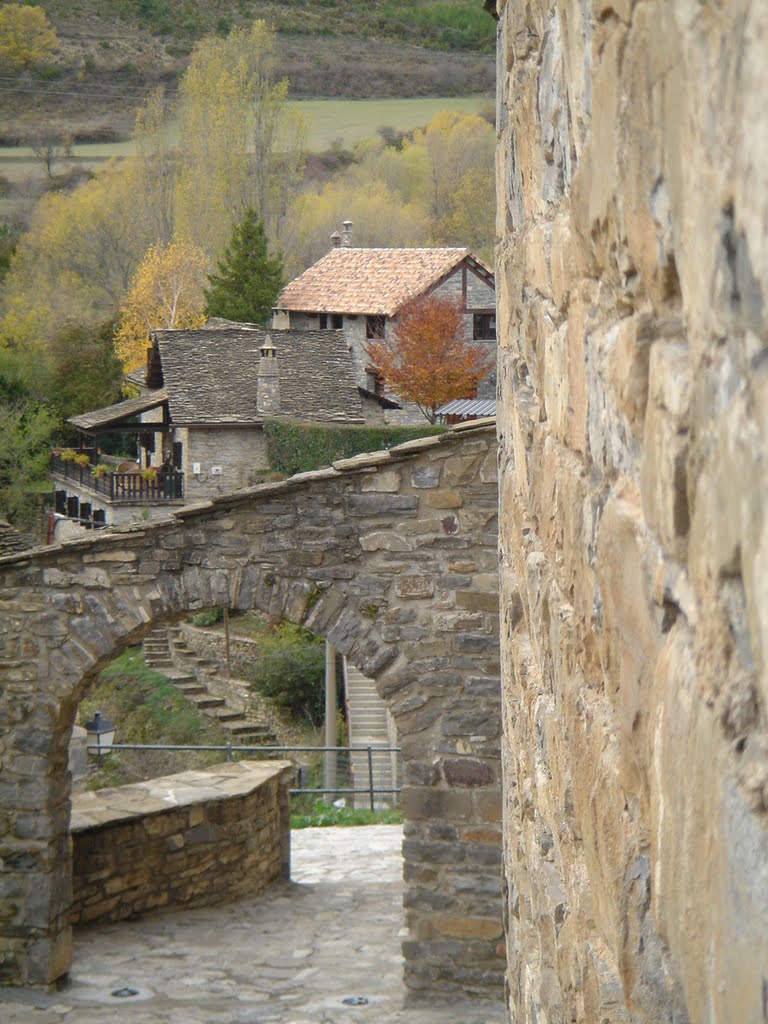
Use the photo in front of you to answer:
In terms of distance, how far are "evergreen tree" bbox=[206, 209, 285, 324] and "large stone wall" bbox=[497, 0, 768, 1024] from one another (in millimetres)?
35581

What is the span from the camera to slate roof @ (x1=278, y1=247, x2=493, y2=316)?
3591 centimetres

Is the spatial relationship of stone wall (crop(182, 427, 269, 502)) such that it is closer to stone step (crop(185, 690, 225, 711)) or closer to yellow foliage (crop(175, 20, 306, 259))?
stone step (crop(185, 690, 225, 711))

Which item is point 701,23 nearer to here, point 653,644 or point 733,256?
point 733,256

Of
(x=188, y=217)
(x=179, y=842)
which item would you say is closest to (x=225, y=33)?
(x=188, y=217)

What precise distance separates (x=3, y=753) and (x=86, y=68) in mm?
63016

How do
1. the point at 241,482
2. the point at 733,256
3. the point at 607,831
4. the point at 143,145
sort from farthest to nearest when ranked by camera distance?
the point at 143,145 → the point at 241,482 → the point at 607,831 → the point at 733,256

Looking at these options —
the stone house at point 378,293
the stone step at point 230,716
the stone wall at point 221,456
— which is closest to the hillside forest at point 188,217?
the stone house at point 378,293

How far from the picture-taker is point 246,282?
37.3 meters

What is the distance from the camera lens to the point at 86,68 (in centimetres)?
6438

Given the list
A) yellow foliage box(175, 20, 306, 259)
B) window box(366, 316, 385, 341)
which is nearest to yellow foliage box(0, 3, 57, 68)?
yellow foliage box(175, 20, 306, 259)

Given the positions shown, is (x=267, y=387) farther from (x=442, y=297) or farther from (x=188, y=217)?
(x=188, y=217)

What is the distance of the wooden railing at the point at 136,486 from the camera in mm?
28922

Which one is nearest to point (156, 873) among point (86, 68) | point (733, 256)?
point (733, 256)

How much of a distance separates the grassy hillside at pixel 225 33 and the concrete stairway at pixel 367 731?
46.2 meters
